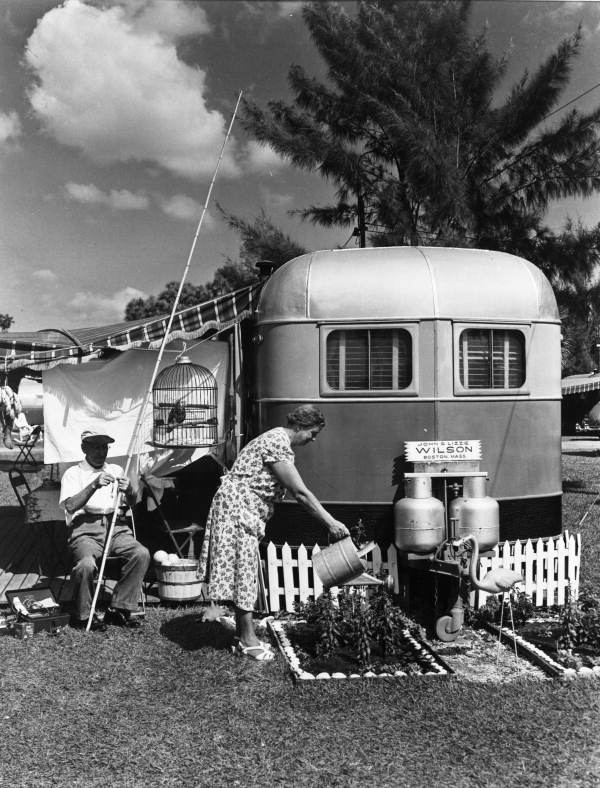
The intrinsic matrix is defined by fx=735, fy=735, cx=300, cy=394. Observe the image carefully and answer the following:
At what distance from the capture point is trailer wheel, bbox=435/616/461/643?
17.7 feet

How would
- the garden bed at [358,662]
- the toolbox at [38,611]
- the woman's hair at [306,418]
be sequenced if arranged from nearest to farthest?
the garden bed at [358,662] < the woman's hair at [306,418] < the toolbox at [38,611]

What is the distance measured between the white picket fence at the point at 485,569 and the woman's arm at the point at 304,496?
1.14m

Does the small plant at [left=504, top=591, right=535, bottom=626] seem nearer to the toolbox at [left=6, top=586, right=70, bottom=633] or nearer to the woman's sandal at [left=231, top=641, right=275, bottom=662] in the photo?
the woman's sandal at [left=231, top=641, right=275, bottom=662]

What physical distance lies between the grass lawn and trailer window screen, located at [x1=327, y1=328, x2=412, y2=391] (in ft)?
8.21

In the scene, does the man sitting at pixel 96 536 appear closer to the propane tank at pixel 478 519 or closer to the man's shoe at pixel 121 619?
the man's shoe at pixel 121 619

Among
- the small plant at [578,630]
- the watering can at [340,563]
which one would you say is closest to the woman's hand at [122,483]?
the watering can at [340,563]

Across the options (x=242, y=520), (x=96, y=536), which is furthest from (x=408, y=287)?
(x=96, y=536)

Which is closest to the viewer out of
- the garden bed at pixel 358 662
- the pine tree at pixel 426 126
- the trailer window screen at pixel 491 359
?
the garden bed at pixel 358 662

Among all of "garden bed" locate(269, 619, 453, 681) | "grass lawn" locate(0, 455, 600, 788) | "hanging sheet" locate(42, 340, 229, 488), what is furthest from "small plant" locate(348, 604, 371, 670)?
"hanging sheet" locate(42, 340, 229, 488)

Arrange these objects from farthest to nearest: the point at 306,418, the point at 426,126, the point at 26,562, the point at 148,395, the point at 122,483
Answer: the point at 426,126 < the point at 26,562 < the point at 148,395 < the point at 122,483 < the point at 306,418

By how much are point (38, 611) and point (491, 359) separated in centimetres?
436

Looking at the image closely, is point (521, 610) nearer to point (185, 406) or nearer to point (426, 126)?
point (185, 406)

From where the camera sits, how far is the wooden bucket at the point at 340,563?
4953 millimetres

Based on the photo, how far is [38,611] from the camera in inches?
227
